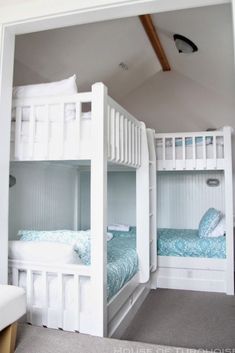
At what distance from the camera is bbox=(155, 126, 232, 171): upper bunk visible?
3.40 metres

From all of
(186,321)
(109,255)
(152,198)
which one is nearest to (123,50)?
(152,198)

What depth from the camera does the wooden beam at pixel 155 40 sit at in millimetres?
3236

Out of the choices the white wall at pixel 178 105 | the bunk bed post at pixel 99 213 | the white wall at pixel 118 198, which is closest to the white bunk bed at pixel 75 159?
the bunk bed post at pixel 99 213

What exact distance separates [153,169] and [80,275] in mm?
1812

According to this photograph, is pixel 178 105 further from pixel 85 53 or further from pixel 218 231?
pixel 218 231

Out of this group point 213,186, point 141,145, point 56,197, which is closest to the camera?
point 141,145

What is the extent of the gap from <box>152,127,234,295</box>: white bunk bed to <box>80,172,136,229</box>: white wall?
44.8 inches

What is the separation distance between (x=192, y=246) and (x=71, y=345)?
2.40 metres

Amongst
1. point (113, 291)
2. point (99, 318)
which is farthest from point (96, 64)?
point (99, 318)

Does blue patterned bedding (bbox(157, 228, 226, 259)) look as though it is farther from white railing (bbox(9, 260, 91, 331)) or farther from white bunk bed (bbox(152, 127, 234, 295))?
white railing (bbox(9, 260, 91, 331))

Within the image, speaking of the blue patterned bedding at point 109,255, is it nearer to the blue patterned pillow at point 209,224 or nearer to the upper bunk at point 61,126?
the upper bunk at point 61,126

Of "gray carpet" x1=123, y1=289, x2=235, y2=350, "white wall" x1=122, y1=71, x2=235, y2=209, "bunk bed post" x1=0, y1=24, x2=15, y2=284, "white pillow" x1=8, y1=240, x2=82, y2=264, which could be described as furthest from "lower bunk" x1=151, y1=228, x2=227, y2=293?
"bunk bed post" x1=0, y1=24, x2=15, y2=284

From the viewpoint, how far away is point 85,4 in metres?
1.57

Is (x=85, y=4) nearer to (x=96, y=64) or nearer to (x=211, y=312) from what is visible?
(x=96, y=64)
